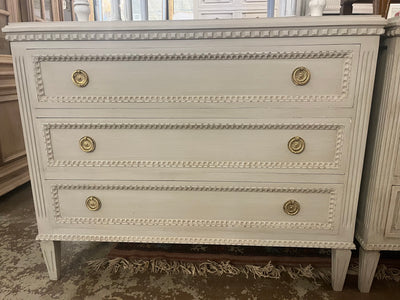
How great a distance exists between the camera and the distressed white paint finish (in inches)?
34.5

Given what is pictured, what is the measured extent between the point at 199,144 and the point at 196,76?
8.2 inches

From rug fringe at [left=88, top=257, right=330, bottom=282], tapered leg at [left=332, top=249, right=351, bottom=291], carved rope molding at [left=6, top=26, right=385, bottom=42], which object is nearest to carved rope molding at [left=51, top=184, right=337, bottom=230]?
tapered leg at [left=332, top=249, right=351, bottom=291]

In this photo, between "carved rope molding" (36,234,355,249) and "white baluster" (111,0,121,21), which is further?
"white baluster" (111,0,121,21)

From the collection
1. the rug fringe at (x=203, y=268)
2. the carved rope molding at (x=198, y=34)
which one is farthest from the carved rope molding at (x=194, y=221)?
the carved rope molding at (x=198, y=34)

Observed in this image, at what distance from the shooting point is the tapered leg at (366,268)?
1027 mm

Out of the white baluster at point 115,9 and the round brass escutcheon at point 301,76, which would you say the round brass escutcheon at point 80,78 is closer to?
the white baluster at point 115,9

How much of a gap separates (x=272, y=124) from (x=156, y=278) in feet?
2.38

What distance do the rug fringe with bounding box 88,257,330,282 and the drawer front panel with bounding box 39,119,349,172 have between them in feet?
1.52

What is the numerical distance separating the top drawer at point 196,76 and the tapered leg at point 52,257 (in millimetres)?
508

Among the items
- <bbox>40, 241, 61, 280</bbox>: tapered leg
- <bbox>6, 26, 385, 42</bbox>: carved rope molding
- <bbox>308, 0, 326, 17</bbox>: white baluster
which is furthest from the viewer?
<bbox>40, 241, 61, 280</bbox>: tapered leg

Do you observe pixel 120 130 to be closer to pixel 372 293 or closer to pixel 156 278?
pixel 156 278

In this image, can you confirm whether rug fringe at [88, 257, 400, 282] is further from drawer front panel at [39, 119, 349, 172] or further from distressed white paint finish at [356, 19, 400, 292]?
drawer front panel at [39, 119, 349, 172]

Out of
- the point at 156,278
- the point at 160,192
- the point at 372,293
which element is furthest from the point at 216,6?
the point at 372,293

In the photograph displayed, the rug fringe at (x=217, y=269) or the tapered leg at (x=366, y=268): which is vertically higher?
the tapered leg at (x=366, y=268)
